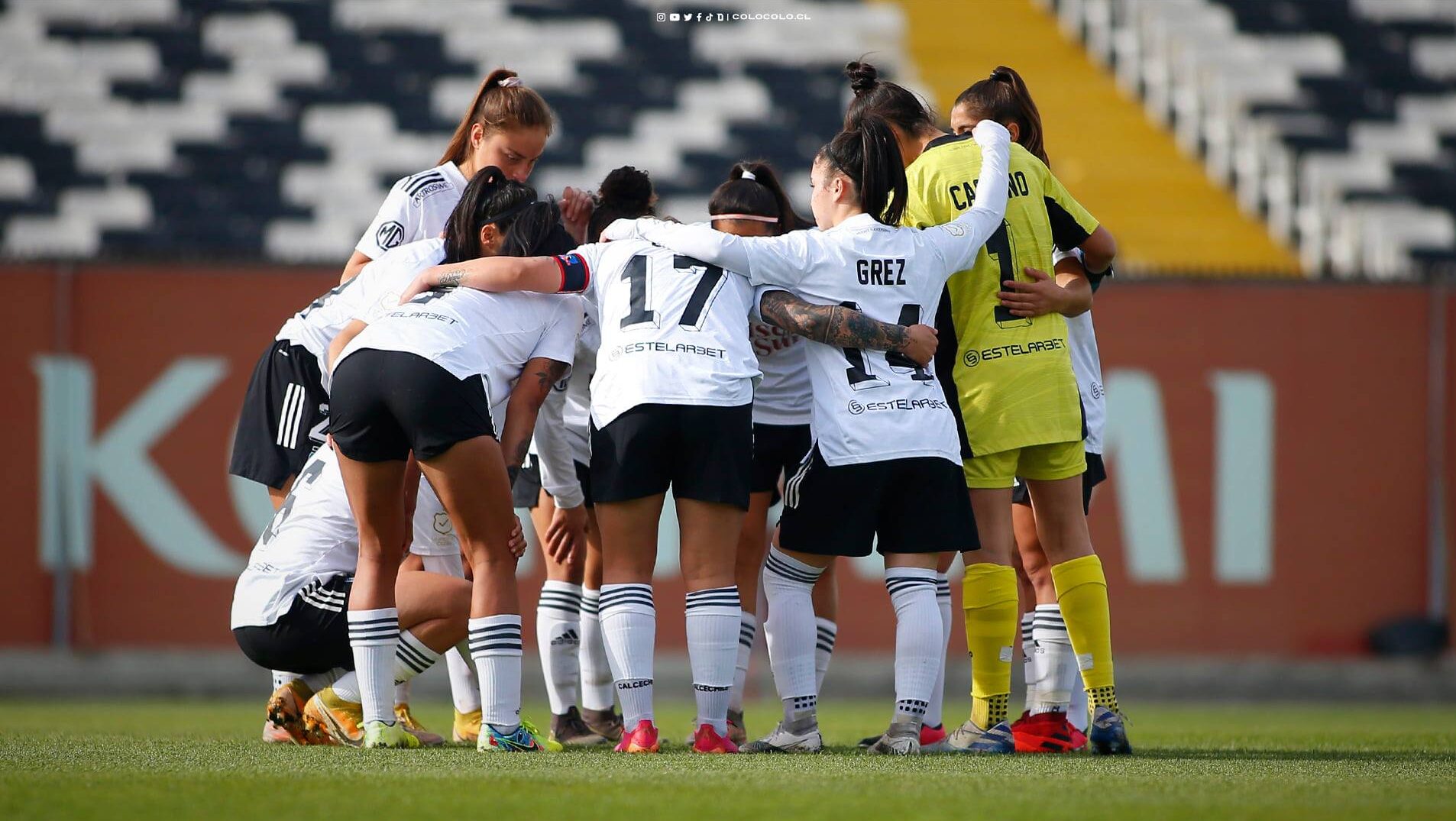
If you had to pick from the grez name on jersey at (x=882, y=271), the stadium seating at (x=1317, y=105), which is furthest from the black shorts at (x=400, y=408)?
the stadium seating at (x=1317, y=105)

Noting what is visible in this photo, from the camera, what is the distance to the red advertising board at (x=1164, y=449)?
9.22 meters

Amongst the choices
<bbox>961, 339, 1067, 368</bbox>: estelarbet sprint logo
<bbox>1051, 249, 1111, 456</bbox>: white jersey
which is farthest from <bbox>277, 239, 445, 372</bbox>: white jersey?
<bbox>1051, 249, 1111, 456</bbox>: white jersey

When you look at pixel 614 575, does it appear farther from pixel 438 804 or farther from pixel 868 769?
pixel 438 804

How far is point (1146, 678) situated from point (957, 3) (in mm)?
9364

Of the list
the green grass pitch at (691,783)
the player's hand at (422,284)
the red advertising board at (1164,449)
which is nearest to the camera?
the green grass pitch at (691,783)

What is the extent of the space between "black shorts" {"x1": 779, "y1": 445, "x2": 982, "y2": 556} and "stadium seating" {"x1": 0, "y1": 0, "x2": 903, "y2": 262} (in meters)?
7.53

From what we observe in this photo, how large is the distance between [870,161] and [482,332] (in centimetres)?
139

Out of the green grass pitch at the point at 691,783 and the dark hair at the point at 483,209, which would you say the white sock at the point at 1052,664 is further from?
the dark hair at the point at 483,209

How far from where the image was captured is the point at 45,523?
9102 millimetres

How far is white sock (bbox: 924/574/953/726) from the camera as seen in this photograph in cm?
515

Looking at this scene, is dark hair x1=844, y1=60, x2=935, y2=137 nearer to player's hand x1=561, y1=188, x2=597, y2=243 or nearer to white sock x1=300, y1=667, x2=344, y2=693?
player's hand x1=561, y1=188, x2=597, y2=243

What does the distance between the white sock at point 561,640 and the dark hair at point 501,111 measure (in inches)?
66.9

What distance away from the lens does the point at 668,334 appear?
4969mm

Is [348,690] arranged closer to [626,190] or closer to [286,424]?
[286,424]
